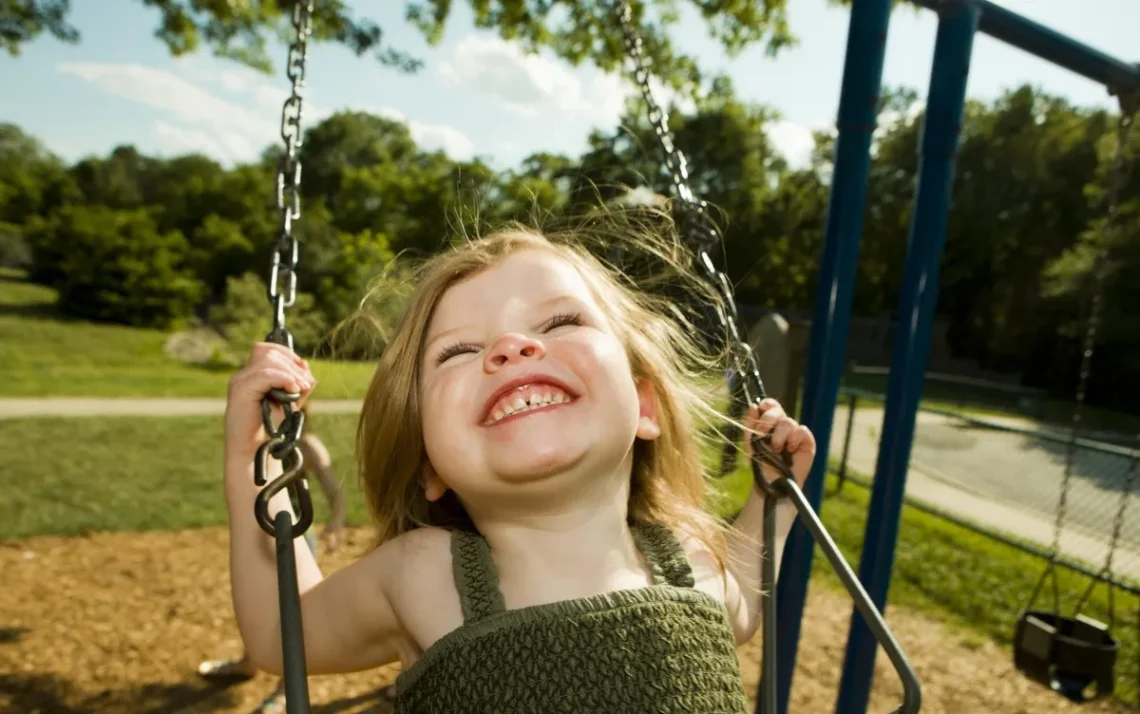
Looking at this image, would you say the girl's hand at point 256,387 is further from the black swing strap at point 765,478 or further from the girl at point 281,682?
the girl at point 281,682

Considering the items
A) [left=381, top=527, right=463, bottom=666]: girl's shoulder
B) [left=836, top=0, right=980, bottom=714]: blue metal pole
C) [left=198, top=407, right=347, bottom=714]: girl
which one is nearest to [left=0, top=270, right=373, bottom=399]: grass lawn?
[left=198, top=407, right=347, bottom=714]: girl

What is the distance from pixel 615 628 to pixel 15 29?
254 inches

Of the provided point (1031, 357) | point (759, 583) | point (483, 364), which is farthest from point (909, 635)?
point (1031, 357)

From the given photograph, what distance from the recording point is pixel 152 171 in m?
40.8

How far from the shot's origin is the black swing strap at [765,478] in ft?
4.14

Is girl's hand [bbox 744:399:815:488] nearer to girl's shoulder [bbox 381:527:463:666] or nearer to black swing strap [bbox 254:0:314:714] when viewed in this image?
girl's shoulder [bbox 381:527:463:666]

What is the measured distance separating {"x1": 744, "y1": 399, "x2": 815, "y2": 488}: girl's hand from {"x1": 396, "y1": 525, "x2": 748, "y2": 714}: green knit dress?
1.32ft

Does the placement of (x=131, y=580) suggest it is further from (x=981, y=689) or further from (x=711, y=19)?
(x=711, y=19)

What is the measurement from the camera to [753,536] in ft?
5.61

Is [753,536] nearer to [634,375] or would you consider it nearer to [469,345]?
[634,375]

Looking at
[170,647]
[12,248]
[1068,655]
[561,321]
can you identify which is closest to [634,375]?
[561,321]

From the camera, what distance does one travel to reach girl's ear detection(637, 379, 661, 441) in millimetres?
1552

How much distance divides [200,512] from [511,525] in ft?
17.0

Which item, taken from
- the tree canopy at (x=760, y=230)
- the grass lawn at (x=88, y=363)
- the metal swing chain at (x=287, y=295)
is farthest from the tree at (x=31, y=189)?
the metal swing chain at (x=287, y=295)
